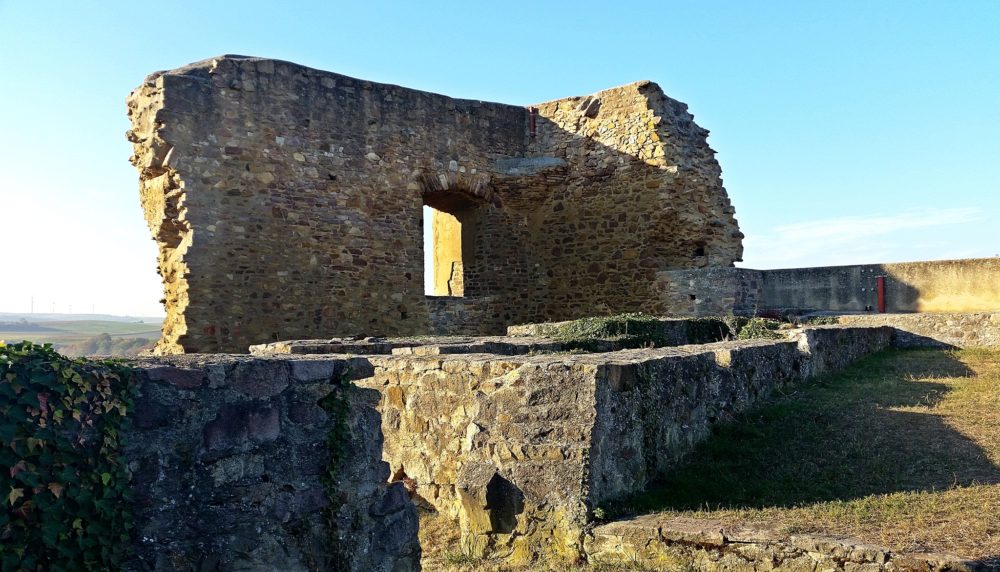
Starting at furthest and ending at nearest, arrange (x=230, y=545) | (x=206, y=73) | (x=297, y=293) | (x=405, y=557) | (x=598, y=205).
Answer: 1. (x=598, y=205)
2. (x=297, y=293)
3. (x=206, y=73)
4. (x=405, y=557)
5. (x=230, y=545)

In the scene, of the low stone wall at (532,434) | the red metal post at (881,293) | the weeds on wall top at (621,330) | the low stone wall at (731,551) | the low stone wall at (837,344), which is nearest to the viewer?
the low stone wall at (731,551)

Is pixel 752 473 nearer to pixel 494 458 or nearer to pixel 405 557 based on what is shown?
pixel 494 458

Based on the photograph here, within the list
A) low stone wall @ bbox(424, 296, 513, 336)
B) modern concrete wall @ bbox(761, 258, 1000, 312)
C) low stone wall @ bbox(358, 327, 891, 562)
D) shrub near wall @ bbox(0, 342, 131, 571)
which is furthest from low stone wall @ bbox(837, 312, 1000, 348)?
shrub near wall @ bbox(0, 342, 131, 571)

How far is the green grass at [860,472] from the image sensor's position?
3.88 metres

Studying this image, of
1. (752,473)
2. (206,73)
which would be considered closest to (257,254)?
(206,73)

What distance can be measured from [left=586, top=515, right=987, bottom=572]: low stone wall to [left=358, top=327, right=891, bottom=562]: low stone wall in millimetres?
235

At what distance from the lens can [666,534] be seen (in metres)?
3.91

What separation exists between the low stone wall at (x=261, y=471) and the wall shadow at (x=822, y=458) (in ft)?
5.14

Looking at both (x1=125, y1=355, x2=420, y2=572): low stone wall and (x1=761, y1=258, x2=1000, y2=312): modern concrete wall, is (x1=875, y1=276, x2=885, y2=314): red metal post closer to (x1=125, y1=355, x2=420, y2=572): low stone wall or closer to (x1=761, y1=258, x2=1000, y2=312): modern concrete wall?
(x1=761, y1=258, x2=1000, y2=312): modern concrete wall

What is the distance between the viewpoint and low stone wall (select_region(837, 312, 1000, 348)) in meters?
11.6

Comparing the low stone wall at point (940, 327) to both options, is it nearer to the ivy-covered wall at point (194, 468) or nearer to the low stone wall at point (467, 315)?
the low stone wall at point (467, 315)

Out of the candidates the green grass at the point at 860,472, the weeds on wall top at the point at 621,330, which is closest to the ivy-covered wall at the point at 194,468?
the green grass at the point at 860,472

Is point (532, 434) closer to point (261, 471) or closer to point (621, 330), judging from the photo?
point (261, 471)

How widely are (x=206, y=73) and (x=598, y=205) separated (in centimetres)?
717
